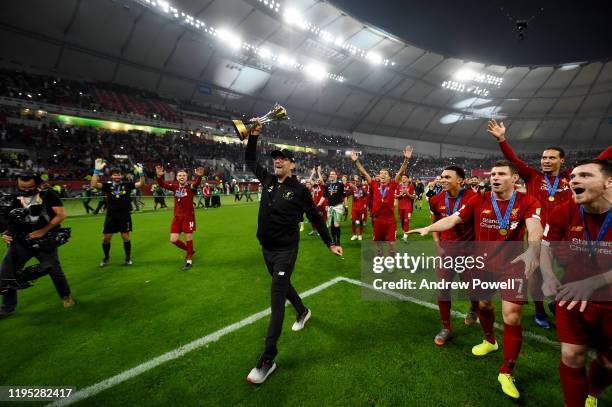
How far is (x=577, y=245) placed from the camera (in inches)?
90.7

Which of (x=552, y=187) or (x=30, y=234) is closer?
(x=30, y=234)

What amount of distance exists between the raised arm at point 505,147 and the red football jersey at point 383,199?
9.02 ft

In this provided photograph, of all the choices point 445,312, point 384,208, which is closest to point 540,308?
point 445,312

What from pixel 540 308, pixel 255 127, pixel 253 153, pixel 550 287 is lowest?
pixel 540 308

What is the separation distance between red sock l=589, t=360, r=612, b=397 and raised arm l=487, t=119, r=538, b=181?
2664mm

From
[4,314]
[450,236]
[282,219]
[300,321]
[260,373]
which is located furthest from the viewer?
[4,314]

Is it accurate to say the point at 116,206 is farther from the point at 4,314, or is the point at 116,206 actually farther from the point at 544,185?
the point at 544,185

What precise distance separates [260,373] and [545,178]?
5681 millimetres

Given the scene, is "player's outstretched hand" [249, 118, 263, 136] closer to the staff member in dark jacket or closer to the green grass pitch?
the staff member in dark jacket

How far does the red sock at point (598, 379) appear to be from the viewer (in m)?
2.42

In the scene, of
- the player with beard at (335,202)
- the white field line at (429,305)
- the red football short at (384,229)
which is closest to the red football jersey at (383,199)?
the red football short at (384,229)

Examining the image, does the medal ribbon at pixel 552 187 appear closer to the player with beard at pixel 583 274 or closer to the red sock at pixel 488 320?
the red sock at pixel 488 320

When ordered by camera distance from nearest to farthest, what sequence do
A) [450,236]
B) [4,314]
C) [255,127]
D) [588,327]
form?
[588,327] → [255,127] → [450,236] → [4,314]

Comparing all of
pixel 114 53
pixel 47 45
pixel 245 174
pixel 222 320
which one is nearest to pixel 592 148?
pixel 245 174
